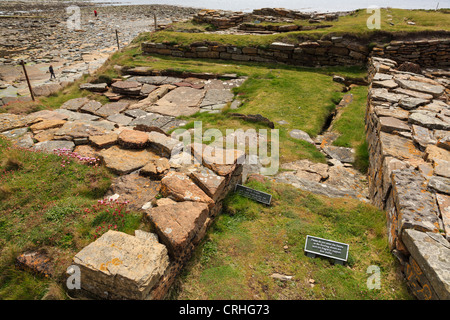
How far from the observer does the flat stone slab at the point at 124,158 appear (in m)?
5.65

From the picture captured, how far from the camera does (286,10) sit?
826 inches

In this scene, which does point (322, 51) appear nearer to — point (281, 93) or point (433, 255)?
point (281, 93)

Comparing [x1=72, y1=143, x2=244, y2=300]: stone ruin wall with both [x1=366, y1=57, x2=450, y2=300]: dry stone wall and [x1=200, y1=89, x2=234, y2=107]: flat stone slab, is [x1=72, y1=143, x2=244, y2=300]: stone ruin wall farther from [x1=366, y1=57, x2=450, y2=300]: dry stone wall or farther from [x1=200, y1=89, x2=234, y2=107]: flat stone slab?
[x1=200, y1=89, x2=234, y2=107]: flat stone slab

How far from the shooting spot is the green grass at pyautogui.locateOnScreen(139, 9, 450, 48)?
13.2 m

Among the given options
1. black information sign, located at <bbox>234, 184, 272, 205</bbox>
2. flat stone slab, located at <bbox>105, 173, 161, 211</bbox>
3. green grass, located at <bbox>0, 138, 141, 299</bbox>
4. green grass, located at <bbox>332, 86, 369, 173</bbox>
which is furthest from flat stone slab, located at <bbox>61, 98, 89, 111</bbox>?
green grass, located at <bbox>332, 86, 369, 173</bbox>

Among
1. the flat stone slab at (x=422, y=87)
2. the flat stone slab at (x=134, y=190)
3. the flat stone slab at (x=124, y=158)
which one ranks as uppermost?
the flat stone slab at (x=422, y=87)

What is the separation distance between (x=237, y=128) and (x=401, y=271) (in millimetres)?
5573

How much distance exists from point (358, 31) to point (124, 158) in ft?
44.4

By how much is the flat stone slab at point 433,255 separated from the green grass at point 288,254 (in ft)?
1.85

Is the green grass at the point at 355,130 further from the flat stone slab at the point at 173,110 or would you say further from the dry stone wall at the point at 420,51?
the flat stone slab at the point at 173,110

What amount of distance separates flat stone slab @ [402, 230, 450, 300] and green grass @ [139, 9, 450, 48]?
12827 millimetres

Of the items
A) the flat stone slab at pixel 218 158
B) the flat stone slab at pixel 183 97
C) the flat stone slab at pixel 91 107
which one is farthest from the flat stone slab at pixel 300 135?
the flat stone slab at pixel 91 107

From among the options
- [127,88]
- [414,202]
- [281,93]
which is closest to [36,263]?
[414,202]
